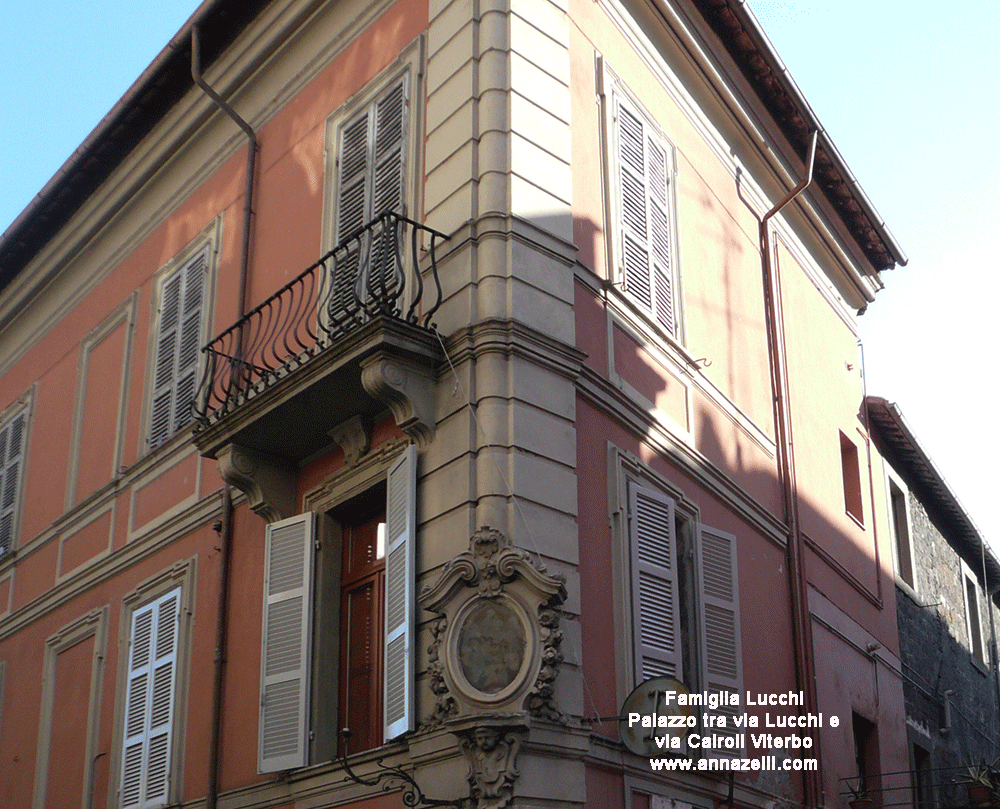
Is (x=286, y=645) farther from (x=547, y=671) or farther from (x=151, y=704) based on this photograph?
(x=547, y=671)

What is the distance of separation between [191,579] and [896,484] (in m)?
9.15

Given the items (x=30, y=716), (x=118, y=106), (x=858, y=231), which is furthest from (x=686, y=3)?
(x=30, y=716)

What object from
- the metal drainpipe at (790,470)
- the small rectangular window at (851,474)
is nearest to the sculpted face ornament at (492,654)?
the metal drainpipe at (790,470)

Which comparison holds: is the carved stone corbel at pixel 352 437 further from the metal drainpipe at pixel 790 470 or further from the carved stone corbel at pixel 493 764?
the metal drainpipe at pixel 790 470

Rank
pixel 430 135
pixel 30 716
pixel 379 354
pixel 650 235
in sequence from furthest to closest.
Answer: pixel 30 716 < pixel 650 235 < pixel 430 135 < pixel 379 354

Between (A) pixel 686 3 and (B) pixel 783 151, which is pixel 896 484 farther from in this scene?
(A) pixel 686 3

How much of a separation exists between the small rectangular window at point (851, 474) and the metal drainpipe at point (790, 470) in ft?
7.80

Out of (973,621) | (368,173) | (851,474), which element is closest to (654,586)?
(368,173)

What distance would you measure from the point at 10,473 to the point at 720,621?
9392 millimetres

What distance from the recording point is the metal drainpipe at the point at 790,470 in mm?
11586

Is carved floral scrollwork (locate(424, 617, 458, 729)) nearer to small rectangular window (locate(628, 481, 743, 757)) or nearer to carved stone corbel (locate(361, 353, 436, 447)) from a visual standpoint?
carved stone corbel (locate(361, 353, 436, 447))

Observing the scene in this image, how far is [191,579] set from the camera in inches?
447

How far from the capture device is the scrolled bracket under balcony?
8.70 meters

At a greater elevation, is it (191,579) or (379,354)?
(379,354)
